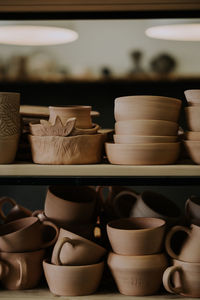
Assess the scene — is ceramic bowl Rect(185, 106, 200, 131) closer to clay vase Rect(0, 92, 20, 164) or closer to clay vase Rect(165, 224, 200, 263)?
clay vase Rect(165, 224, 200, 263)

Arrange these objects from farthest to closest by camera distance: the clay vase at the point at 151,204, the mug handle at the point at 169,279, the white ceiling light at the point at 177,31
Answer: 1. the white ceiling light at the point at 177,31
2. the clay vase at the point at 151,204
3. the mug handle at the point at 169,279

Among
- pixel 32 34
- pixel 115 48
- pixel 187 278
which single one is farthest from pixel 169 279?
pixel 115 48

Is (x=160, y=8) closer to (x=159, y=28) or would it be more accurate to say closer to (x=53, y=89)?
(x=159, y=28)

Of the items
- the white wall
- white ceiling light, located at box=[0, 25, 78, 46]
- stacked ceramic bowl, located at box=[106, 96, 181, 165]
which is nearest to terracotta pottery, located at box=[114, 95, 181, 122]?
stacked ceramic bowl, located at box=[106, 96, 181, 165]

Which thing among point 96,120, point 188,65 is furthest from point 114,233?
point 188,65

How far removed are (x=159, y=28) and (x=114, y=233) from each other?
4.07 ft

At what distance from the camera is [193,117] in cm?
107

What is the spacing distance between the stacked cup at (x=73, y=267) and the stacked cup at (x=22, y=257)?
0.04 metres

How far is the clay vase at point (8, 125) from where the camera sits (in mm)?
1037

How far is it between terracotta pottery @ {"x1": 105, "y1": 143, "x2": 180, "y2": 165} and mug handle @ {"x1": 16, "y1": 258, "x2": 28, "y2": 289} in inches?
13.2

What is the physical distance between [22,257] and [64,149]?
11.3 inches

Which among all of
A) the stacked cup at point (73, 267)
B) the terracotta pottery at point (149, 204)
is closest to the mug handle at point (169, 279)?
the stacked cup at point (73, 267)

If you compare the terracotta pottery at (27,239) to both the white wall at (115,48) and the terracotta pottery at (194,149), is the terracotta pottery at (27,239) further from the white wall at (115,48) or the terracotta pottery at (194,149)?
the white wall at (115,48)

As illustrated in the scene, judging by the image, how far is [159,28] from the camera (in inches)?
80.0
